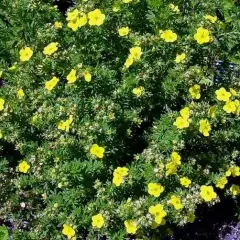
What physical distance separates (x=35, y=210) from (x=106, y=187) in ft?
2.35

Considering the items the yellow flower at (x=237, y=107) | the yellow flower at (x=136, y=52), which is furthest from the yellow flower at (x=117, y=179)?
the yellow flower at (x=237, y=107)

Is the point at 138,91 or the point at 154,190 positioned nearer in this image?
the point at 154,190

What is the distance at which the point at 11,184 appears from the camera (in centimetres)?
361

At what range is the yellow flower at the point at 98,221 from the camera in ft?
10.1

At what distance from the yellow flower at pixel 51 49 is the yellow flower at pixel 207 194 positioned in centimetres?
134

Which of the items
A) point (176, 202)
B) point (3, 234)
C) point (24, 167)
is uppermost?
point (24, 167)

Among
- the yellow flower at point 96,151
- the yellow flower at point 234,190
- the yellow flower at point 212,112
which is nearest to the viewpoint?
the yellow flower at point 96,151

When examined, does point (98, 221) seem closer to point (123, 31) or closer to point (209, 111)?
point (209, 111)

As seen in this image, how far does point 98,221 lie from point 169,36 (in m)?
1.30

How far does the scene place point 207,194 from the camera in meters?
3.24

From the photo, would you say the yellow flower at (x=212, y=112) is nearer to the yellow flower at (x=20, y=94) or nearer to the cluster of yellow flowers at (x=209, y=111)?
the cluster of yellow flowers at (x=209, y=111)

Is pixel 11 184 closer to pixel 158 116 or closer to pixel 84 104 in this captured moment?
pixel 84 104

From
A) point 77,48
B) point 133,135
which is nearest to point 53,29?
point 77,48

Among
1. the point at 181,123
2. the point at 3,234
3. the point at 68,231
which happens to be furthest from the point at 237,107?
the point at 3,234
